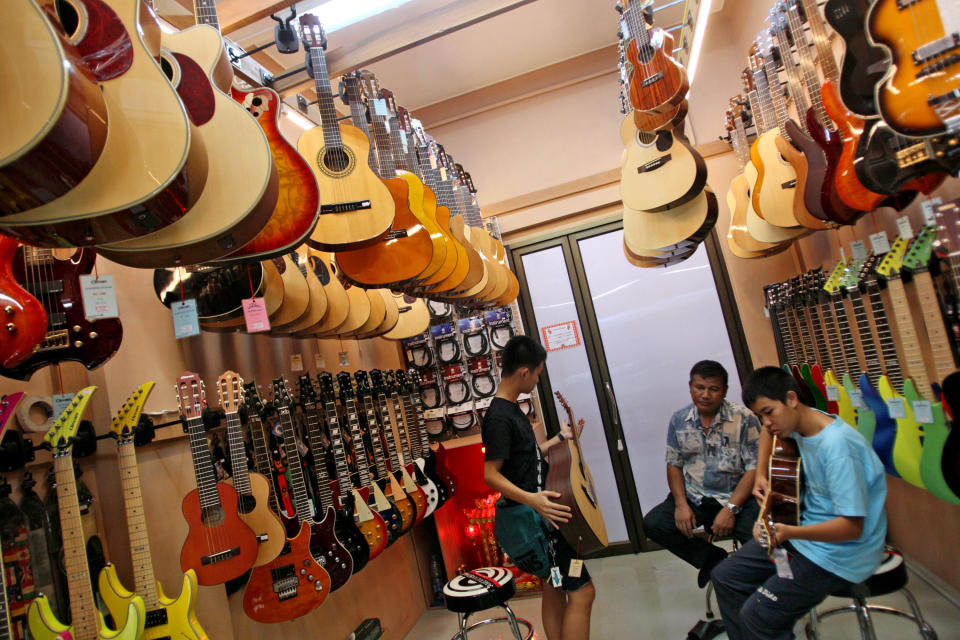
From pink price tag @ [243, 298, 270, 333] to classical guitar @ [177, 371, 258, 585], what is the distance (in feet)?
1.08

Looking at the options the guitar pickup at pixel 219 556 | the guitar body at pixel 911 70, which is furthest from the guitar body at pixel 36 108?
the guitar body at pixel 911 70

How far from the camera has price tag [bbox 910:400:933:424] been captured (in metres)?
1.98

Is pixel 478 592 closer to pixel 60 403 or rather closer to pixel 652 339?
pixel 60 403

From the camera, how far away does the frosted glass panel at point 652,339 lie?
15.0 feet

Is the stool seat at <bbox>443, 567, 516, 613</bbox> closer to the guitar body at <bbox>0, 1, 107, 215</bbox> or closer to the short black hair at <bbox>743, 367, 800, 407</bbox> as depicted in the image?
the short black hair at <bbox>743, 367, 800, 407</bbox>

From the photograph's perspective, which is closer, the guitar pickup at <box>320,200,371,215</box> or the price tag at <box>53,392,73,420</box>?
the price tag at <box>53,392,73,420</box>

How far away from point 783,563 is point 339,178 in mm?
2113

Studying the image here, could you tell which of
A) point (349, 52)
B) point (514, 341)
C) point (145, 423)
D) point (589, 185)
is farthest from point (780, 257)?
point (145, 423)

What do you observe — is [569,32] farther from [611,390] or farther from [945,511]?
[945,511]

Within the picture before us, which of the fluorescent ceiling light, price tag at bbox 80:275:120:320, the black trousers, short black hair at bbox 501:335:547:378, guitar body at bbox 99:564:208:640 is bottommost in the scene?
the black trousers

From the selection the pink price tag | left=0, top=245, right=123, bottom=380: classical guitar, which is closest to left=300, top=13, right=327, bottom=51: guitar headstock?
the pink price tag

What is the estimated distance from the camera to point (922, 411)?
201 centimetres

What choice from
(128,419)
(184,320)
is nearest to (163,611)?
(128,419)

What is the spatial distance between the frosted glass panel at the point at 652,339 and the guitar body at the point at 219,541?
329 centimetres
